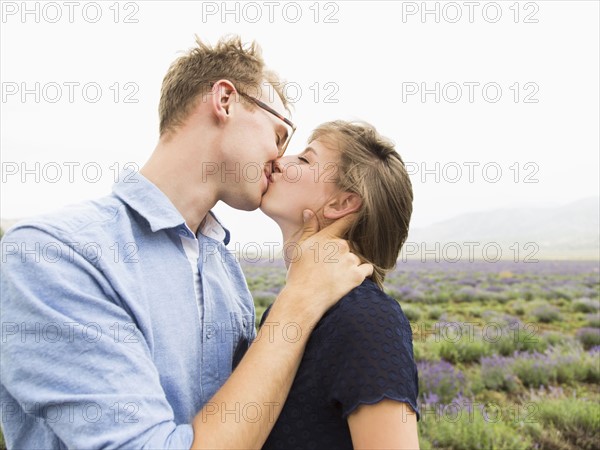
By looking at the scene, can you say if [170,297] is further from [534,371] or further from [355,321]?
[534,371]

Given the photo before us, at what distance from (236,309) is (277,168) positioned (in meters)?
0.69

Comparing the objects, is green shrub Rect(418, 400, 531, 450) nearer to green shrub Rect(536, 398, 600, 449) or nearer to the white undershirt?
green shrub Rect(536, 398, 600, 449)

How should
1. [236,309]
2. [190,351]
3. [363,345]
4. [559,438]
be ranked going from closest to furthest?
[363,345] → [190,351] → [236,309] → [559,438]

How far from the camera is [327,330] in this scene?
6.20ft

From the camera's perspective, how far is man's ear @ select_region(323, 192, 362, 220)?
A: 2.34m

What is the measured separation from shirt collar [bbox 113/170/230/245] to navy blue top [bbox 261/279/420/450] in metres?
0.74

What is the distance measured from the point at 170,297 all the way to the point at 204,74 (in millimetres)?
1139

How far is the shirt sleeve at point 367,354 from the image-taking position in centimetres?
171

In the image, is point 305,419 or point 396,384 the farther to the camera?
point 305,419

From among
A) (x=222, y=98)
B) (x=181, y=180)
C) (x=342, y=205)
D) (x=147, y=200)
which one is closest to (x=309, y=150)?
(x=342, y=205)

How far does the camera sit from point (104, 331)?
5.37 feet

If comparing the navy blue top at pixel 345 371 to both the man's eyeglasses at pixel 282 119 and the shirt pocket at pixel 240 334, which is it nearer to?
the shirt pocket at pixel 240 334

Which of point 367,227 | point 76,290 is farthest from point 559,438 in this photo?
point 76,290

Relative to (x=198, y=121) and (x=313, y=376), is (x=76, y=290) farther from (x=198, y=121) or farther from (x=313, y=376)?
(x=198, y=121)
